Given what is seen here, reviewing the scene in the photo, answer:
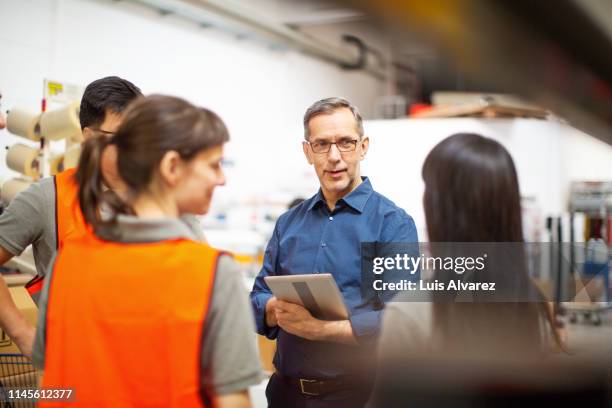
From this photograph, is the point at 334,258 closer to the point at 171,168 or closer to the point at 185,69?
the point at 171,168

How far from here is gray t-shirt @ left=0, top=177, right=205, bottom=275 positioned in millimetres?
1287

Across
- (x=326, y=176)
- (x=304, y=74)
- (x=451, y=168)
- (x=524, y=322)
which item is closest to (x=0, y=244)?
(x=326, y=176)

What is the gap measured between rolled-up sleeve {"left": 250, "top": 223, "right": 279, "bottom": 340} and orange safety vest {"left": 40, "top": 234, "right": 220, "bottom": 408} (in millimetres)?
685

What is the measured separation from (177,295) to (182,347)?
8 centimetres

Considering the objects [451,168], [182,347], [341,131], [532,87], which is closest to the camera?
[532,87]

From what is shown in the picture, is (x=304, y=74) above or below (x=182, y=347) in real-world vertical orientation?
above

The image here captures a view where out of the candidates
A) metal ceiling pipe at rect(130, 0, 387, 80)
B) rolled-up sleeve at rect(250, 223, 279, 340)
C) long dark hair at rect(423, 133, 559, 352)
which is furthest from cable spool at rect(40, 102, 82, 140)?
metal ceiling pipe at rect(130, 0, 387, 80)

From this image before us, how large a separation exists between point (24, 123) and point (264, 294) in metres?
1.51

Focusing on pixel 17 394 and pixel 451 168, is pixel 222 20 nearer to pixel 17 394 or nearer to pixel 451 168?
pixel 17 394

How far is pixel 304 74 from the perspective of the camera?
4.32 m

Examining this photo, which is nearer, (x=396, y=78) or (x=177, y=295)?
(x=396, y=78)

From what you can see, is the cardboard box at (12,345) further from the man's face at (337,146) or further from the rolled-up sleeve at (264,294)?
the man's face at (337,146)

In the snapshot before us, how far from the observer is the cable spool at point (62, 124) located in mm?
2090

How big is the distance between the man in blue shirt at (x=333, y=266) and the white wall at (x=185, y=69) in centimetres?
38
